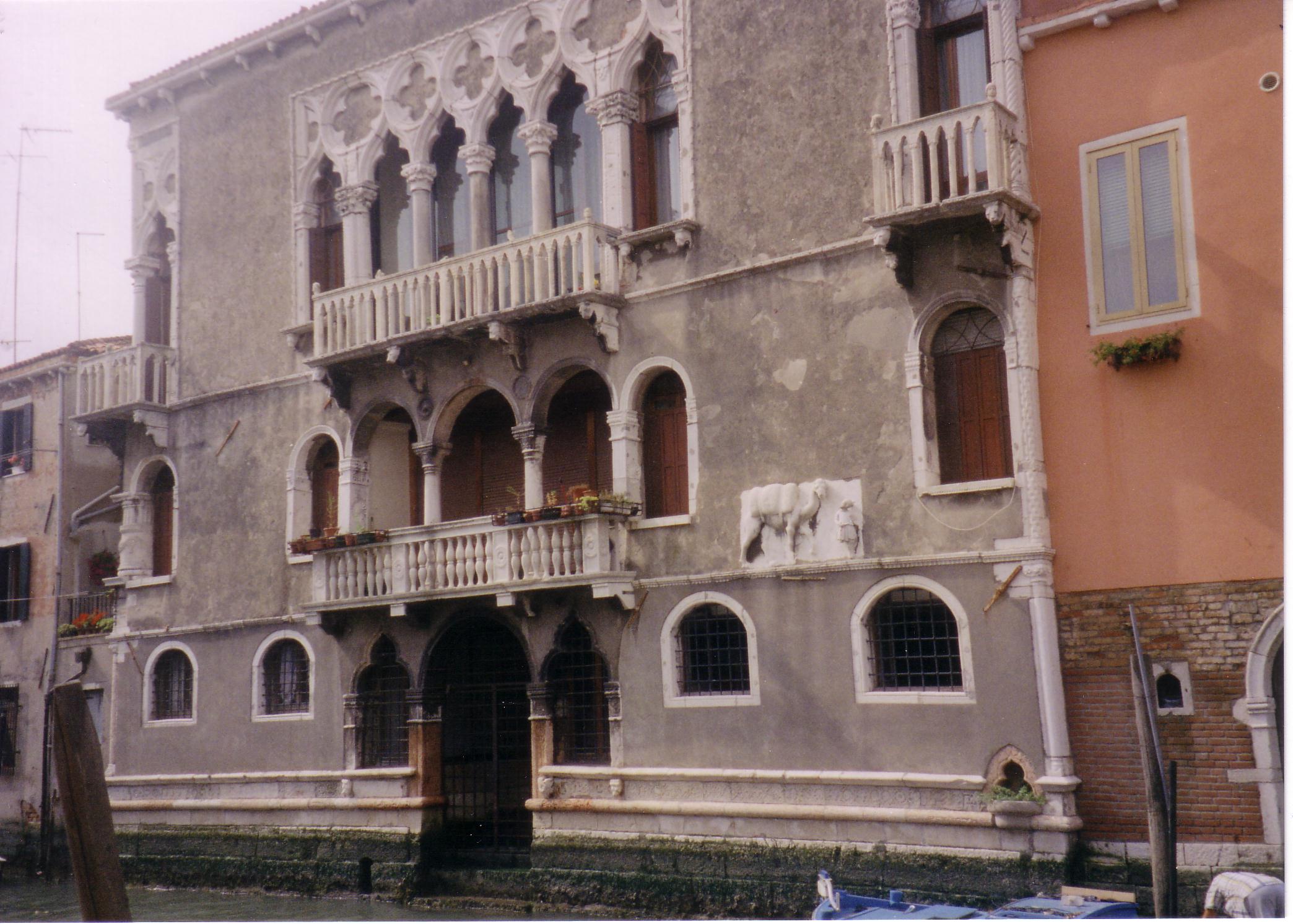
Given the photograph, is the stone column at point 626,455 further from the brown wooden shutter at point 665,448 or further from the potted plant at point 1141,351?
the potted plant at point 1141,351

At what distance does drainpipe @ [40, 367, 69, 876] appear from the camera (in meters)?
20.6

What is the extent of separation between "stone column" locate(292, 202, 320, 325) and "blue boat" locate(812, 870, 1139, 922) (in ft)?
34.7

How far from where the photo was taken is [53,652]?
21297 mm

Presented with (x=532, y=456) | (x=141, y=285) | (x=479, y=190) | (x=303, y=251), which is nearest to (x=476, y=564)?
(x=532, y=456)

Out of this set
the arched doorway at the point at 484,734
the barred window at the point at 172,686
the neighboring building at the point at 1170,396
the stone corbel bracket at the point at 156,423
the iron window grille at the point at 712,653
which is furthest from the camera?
the stone corbel bracket at the point at 156,423

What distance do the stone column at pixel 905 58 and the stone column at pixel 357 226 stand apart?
7364mm

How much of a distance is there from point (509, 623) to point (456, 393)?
9.01 feet

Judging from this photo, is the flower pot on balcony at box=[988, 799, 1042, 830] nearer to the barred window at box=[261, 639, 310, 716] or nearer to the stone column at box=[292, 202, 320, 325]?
the barred window at box=[261, 639, 310, 716]

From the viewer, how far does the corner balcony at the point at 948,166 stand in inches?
475

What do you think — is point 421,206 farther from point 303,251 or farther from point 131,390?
point 131,390

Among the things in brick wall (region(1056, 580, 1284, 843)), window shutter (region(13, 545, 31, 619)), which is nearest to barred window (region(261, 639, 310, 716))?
window shutter (region(13, 545, 31, 619))

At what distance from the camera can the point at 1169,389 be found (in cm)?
1152

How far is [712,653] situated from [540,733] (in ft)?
7.53

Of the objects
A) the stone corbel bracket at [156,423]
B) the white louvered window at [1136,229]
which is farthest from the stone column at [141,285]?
the white louvered window at [1136,229]
